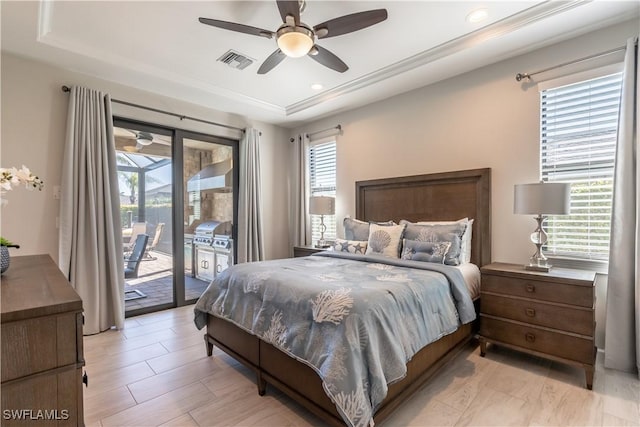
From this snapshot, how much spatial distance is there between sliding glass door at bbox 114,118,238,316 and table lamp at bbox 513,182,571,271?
3.66m

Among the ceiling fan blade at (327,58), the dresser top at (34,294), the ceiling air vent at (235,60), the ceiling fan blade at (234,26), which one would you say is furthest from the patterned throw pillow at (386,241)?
the dresser top at (34,294)

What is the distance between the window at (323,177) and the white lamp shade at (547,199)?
2.67 meters

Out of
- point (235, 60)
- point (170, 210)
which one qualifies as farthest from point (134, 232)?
point (235, 60)

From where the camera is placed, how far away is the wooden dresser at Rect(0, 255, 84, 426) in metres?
0.82

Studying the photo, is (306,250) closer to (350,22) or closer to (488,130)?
(488,130)

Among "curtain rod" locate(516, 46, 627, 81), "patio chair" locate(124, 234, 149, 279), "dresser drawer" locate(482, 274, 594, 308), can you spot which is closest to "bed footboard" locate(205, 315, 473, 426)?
"dresser drawer" locate(482, 274, 594, 308)

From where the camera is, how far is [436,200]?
3.43 m

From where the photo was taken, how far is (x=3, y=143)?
9.23 ft

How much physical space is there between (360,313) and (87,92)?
3540 millimetres

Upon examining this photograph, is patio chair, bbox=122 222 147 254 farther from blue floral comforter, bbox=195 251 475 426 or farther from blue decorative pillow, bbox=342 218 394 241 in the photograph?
blue decorative pillow, bbox=342 218 394 241

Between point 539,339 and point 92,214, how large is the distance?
421 cm

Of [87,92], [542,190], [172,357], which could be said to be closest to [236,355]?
[172,357]

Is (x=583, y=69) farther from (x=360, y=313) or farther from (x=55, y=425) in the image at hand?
(x=55, y=425)

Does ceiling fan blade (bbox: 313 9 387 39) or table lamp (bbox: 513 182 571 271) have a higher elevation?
ceiling fan blade (bbox: 313 9 387 39)
